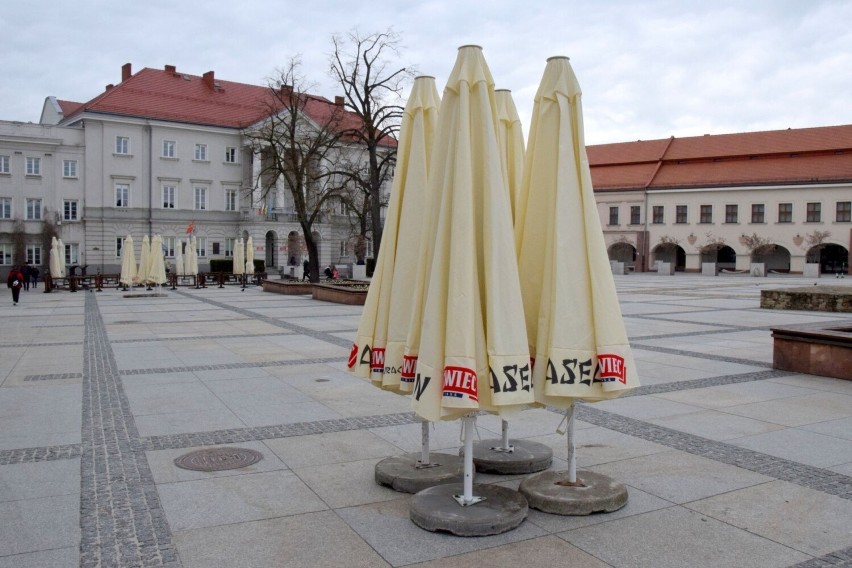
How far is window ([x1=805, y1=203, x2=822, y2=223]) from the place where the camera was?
5472cm

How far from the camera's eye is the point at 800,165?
56719 mm

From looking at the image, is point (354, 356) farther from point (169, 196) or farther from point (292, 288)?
point (169, 196)

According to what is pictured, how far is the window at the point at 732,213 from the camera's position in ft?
191

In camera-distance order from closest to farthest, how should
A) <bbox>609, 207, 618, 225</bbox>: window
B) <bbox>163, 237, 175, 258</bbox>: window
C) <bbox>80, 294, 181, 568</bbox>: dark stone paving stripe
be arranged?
<bbox>80, 294, 181, 568</bbox>: dark stone paving stripe → <bbox>163, 237, 175, 258</bbox>: window → <bbox>609, 207, 618, 225</bbox>: window

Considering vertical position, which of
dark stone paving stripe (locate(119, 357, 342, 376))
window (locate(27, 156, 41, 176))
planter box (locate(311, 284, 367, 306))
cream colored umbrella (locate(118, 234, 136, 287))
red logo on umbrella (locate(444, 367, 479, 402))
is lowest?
dark stone paving stripe (locate(119, 357, 342, 376))

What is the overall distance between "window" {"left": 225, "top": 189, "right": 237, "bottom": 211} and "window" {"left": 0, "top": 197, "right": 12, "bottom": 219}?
607 inches

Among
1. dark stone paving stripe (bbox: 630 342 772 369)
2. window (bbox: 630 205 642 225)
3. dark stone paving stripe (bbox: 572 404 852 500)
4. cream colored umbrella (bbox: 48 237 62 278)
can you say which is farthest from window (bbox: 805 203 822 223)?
dark stone paving stripe (bbox: 572 404 852 500)

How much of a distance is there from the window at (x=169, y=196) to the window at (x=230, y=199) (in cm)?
433

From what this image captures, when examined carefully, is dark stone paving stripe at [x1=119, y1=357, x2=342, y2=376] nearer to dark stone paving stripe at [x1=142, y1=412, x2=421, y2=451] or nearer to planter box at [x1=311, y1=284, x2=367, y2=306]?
dark stone paving stripe at [x1=142, y1=412, x2=421, y2=451]

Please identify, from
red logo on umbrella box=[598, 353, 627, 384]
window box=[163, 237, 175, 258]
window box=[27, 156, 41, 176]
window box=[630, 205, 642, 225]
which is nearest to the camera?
red logo on umbrella box=[598, 353, 627, 384]

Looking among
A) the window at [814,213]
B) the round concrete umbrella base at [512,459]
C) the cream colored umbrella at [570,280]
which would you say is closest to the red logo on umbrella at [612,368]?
the cream colored umbrella at [570,280]

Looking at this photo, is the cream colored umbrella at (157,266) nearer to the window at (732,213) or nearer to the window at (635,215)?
the window at (635,215)

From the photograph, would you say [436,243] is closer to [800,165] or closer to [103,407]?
[103,407]

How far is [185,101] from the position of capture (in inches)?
2258
